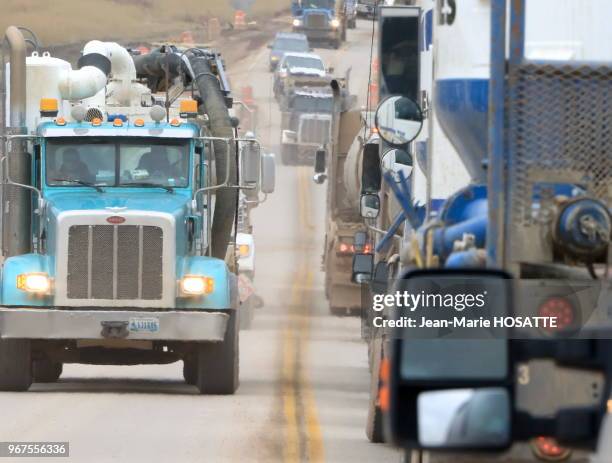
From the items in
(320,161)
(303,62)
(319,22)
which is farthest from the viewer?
(319,22)

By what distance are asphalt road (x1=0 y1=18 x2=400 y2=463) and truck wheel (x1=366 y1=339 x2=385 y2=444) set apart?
10 centimetres

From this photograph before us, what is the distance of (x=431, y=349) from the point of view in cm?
445

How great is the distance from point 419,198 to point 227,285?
5417 millimetres

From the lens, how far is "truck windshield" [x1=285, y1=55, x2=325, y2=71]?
58.0 meters

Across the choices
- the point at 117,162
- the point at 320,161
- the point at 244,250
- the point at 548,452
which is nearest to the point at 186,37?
the point at 320,161

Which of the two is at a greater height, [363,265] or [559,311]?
[559,311]

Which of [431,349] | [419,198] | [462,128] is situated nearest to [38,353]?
[419,198]

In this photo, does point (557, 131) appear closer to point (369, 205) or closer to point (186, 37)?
point (369, 205)

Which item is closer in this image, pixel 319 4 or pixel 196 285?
pixel 196 285

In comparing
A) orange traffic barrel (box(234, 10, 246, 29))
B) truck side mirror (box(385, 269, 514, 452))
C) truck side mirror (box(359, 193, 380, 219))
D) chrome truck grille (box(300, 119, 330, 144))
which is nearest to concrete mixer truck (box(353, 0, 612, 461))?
truck side mirror (box(385, 269, 514, 452))

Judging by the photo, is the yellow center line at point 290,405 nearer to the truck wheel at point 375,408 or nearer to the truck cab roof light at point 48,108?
the truck wheel at point 375,408

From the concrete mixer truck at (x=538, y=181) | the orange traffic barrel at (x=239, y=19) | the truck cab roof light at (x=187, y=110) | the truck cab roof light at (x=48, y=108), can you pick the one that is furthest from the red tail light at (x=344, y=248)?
the orange traffic barrel at (x=239, y=19)

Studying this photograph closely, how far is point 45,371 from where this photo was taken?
19062 mm

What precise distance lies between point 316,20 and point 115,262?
5760cm
